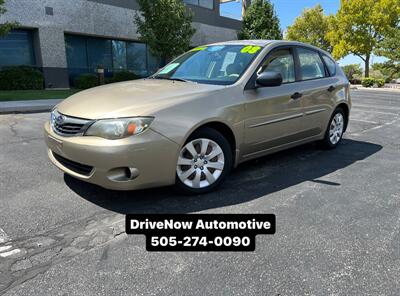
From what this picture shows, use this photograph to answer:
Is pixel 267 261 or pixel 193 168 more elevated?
pixel 193 168

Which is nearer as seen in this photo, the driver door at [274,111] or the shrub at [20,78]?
the driver door at [274,111]

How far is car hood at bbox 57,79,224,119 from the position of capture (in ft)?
9.86

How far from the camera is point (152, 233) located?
110 inches

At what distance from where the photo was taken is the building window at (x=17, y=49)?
1630cm

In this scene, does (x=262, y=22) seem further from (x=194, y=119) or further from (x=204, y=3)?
(x=194, y=119)

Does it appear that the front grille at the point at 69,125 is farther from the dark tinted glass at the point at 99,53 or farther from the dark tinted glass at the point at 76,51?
the dark tinted glass at the point at 99,53

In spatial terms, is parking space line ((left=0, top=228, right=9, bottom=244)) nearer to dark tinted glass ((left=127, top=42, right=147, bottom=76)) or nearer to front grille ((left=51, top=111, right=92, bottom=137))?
front grille ((left=51, top=111, right=92, bottom=137))

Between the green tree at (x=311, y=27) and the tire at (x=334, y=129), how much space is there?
38.7 metres

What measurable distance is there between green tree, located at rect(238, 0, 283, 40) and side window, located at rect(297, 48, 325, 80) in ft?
62.2

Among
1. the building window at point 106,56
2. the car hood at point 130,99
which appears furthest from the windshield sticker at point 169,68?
the building window at point 106,56

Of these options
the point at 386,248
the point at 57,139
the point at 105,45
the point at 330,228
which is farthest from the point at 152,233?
the point at 105,45

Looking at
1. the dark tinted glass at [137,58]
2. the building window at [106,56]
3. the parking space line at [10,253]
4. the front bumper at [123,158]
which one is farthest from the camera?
the dark tinted glass at [137,58]

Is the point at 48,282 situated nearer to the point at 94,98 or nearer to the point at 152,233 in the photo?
the point at 152,233

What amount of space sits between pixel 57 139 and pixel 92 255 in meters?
1.28
